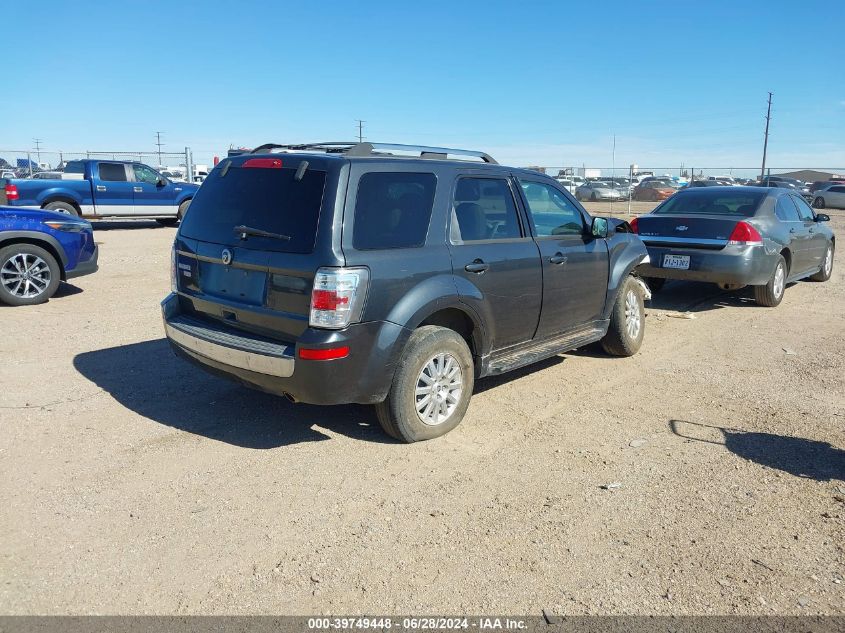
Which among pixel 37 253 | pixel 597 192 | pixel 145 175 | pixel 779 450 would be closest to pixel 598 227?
pixel 779 450

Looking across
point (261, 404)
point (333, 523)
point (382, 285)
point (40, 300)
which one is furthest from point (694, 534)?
point (40, 300)

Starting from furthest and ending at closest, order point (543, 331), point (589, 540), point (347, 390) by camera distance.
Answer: point (543, 331) < point (347, 390) < point (589, 540)

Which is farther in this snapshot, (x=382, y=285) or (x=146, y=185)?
(x=146, y=185)

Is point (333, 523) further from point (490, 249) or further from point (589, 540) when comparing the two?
point (490, 249)

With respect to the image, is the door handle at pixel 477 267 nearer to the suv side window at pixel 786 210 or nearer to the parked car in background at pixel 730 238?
the parked car in background at pixel 730 238

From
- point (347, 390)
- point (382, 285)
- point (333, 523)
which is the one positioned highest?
point (382, 285)

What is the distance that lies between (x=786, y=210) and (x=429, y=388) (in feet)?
25.2

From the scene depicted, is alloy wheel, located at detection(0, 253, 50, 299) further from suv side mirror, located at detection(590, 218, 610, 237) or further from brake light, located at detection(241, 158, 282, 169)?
suv side mirror, located at detection(590, 218, 610, 237)

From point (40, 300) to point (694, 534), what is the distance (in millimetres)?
8113

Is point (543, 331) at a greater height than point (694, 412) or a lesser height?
greater

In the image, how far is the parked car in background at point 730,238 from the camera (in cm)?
859

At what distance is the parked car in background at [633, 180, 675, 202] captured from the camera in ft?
130

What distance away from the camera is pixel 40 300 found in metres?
8.49

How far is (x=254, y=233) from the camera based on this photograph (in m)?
4.15
